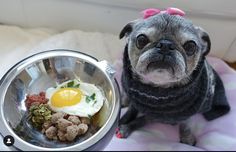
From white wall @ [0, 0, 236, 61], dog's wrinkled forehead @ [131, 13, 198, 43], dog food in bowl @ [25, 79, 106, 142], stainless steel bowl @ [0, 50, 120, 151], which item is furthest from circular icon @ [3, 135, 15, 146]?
white wall @ [0, 0, 236, 61]

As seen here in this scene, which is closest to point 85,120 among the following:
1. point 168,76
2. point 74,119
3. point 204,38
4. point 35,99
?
point 74,119

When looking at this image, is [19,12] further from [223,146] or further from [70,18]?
[223,146]

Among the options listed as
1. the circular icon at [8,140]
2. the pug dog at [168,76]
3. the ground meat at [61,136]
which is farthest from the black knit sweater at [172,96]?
the circular icon at [8,140]

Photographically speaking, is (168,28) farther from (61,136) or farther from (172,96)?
(61,136)

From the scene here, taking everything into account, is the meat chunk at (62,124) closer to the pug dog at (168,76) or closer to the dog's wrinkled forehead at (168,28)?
the pug dog at (168,76)

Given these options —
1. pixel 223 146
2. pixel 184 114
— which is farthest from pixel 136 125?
pixel 223 146

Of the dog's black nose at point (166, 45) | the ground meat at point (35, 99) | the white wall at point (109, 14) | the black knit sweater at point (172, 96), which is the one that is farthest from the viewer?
the white wall at point (109, 14)
